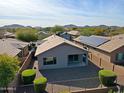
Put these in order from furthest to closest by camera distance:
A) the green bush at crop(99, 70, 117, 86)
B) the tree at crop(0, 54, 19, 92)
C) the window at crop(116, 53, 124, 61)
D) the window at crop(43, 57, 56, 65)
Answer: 1. the window at crop(116, 53, 124, 61)
2. the window at crop(43, 57, 56, 65)
3. the green bush at crop(99, 70, 117, 86)
4. the tree at crop(0, 54, 19, 92)

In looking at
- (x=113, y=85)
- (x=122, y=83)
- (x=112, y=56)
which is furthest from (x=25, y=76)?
(x=112, y=56)

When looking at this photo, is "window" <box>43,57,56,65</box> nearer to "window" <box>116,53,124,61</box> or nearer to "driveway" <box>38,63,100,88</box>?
"driveway" <box>38,63,100,88</box>

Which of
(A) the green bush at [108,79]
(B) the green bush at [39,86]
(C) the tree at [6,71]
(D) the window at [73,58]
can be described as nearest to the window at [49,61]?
(D) the window at [73,58]

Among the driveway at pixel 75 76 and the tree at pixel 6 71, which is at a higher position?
the tree at pixel 6 71

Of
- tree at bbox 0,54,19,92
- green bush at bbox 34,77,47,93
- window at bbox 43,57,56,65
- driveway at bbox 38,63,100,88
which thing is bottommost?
driveway at bbox 38,63,100,88

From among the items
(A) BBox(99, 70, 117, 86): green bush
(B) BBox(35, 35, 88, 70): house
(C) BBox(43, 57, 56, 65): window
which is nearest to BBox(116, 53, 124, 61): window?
(B) BBox(35, 35, 88, 70): house

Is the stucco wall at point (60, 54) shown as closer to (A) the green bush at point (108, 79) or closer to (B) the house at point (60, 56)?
(B) the house at point (60, 56)

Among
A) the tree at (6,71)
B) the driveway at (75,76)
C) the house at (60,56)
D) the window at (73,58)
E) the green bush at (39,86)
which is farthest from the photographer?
the window at (73,58)

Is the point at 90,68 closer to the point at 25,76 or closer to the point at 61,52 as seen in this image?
the point at 61,52
